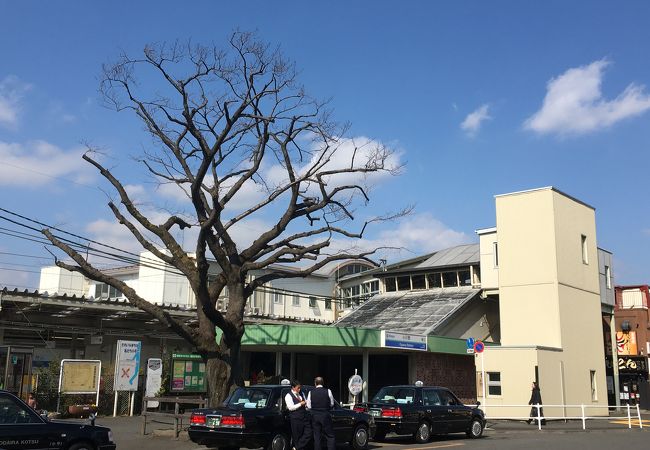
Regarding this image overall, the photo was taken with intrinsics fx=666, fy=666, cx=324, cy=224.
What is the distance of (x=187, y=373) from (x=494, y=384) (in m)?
12.8

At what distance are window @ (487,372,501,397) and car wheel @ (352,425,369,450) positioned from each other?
13.2 metres

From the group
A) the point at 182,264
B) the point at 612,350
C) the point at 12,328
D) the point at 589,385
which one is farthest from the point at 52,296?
the point at 612,350

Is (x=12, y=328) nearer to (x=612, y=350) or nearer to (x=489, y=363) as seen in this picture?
(x=489, y=363)

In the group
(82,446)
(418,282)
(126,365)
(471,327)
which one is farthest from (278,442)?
(418,282)

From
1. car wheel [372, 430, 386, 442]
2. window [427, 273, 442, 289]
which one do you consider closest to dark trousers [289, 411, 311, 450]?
Result: car wheel [372, 430, 386, 442]

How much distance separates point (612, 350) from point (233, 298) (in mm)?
24965

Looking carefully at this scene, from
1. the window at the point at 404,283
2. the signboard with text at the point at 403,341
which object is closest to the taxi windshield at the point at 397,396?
the signboard with text at the point at 403,341

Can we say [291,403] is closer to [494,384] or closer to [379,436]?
[379,436]

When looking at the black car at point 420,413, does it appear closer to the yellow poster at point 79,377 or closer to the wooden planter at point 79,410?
the wooden planter at point 79,410

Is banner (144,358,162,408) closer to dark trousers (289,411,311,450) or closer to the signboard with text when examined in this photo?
the signboard with text

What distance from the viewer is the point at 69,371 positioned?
77.0 ft

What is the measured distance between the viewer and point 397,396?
1900cm

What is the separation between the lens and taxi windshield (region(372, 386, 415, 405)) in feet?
61.4

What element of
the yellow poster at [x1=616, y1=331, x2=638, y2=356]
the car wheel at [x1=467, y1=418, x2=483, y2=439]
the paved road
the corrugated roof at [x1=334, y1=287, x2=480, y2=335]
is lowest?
the paved road
